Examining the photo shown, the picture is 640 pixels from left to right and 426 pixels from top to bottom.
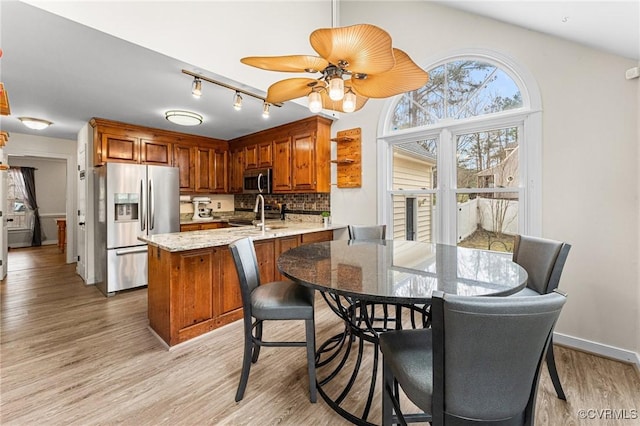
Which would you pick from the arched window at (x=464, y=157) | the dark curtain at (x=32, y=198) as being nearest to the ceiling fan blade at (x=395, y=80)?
the arched window at (x=464, y=157)

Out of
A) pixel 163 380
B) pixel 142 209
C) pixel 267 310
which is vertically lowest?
pixel 163 380

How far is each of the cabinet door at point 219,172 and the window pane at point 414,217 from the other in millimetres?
3317

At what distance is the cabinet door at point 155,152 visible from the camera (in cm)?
432

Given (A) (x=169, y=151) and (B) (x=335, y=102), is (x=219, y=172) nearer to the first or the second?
(A) (x=169, y=151)

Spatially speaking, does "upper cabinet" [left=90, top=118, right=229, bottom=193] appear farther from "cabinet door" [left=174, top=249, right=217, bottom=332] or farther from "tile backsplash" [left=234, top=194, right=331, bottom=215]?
"cabinet door" [left=174, top=249, right=217, bottom=332]

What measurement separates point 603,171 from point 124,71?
13.3 ft

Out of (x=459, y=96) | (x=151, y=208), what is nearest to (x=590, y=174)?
(x=459, y=96)

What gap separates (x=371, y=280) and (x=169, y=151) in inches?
174

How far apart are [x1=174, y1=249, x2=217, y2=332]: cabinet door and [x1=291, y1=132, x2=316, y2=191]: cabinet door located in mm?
1861

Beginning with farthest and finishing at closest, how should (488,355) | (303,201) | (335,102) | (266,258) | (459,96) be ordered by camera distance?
(303,201)
(266,258)
(459,96)
(335,102)
(488,355)

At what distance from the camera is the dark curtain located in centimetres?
721

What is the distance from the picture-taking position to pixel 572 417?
162 centimetres

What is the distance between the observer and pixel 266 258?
3.15 m

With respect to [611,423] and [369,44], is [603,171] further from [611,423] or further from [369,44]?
[369,44]
